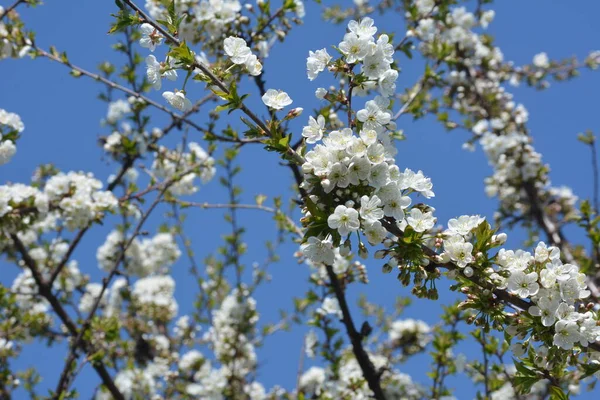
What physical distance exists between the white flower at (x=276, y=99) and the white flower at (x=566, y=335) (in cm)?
148

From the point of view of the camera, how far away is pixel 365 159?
7.07ft

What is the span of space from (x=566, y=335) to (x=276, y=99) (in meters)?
1.58

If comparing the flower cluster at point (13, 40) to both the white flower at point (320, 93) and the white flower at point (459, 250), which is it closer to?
Result: the white flower at point (320, 93)

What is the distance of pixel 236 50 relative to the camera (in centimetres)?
237

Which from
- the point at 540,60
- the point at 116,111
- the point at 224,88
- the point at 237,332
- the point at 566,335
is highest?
the point at 540,60

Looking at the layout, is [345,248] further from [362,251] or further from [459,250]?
[459,250]

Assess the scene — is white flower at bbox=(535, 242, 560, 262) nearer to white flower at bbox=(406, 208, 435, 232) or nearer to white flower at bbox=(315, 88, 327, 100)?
white flower at bbox=(406, 208, 435, 232)

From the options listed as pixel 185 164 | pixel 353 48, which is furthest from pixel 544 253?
pixel 185 164

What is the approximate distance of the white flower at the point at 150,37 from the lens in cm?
232

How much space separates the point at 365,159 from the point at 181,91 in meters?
0.87

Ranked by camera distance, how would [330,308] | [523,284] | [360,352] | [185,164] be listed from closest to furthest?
[523,284] → [360,352] → [330,308] → [185,164]

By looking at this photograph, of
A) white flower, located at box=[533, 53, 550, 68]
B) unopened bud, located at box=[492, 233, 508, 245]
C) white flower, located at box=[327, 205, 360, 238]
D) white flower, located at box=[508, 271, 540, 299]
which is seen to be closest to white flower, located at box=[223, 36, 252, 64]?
white flower, located at box=[327, 205, 360, 238]

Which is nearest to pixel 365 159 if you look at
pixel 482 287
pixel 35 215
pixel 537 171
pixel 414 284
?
pixel 414 284

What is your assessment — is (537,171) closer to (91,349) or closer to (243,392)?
(243,392)
